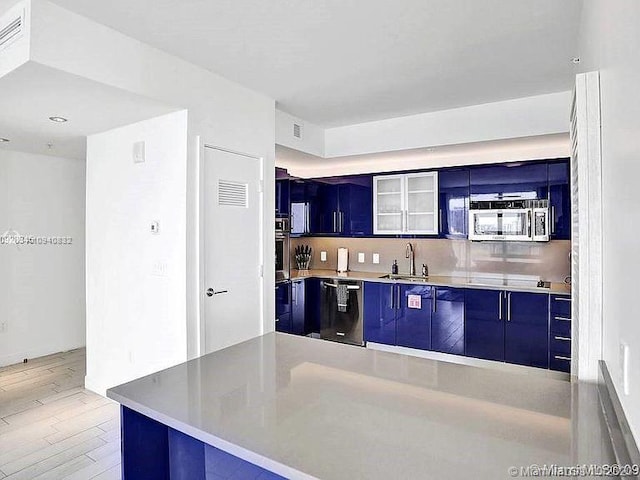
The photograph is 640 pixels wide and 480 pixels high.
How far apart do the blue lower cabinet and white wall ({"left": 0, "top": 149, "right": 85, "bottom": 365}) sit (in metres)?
4.06

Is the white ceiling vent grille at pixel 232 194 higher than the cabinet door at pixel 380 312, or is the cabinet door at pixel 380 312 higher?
the white ceiling vent grille at pixel 232 194

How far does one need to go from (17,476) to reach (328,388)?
90.0 inches

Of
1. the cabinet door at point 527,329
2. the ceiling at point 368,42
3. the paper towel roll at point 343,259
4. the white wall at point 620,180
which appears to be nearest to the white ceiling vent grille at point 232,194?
the ceiling at point 368,42

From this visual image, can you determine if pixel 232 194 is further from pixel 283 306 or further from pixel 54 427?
pixel 54 427

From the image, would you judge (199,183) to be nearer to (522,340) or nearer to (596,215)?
(596,215)

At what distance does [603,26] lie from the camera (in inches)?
61.0

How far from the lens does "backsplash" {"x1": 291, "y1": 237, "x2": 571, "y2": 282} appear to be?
14.6 ft

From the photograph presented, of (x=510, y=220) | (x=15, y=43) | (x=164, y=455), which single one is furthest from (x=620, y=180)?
(x=510, y=220)

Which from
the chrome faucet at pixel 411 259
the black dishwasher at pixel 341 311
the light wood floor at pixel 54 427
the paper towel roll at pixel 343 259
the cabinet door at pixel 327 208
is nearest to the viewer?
the light wood floor at pixel 54 427

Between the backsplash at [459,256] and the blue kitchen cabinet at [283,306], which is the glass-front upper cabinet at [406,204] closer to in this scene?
the backsplash at [459,256]

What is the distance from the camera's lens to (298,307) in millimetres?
5035

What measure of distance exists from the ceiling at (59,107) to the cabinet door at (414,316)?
3.10 m

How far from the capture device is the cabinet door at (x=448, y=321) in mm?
4387

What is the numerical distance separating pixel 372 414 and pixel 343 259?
4466 mm
